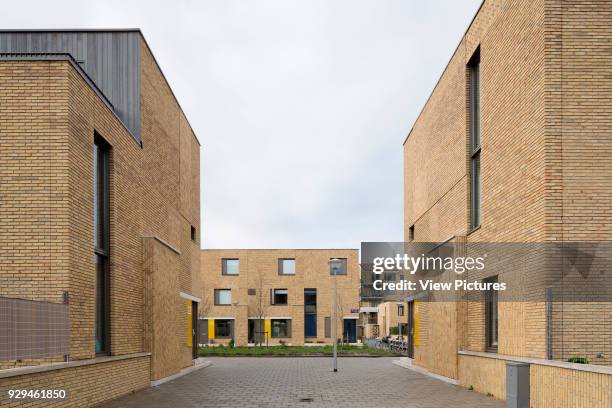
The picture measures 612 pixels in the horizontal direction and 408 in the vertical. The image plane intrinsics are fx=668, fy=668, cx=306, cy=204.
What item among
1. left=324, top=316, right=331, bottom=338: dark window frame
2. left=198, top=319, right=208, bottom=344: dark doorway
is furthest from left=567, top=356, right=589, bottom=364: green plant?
left=198, top=319, right=208, bottom=344: dark doorway

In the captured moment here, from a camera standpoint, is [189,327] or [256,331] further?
[256,331]

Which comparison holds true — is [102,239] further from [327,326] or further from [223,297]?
[327,326]

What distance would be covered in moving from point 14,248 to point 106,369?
3.47 m

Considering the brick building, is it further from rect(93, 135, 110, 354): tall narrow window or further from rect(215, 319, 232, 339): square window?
rect(93, 135, 110, 354): tall narrow window

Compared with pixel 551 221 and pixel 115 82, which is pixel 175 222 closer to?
pixel 115 82

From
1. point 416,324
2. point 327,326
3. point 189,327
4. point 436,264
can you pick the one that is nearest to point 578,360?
point 436,264

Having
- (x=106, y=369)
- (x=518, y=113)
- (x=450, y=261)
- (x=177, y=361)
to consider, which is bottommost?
(x=177, y=361)

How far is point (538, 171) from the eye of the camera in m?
12.9

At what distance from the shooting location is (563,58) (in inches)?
500

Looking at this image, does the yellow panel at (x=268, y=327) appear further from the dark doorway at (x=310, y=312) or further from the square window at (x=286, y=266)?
the square window at (x=286, y=266)

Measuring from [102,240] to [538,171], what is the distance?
9555 millimetres

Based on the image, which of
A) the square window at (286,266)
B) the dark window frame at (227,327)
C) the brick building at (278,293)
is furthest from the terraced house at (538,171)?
the dark window frame at (227,327)

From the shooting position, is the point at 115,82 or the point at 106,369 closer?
the point at 106,369

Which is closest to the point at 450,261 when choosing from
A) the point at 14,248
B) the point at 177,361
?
the point at 177,361
